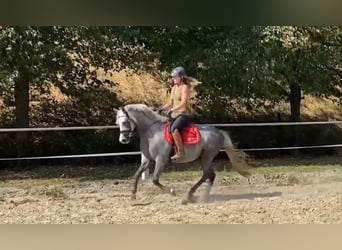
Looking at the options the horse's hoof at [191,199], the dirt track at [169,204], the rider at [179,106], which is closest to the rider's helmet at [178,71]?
the rider at [179,106]

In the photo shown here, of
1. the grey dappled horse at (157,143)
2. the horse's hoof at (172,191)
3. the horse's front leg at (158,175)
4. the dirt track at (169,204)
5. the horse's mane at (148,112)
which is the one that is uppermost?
the horse's mane at (148,112)

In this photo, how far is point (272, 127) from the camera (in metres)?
5.41

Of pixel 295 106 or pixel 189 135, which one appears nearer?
pixel 189 135

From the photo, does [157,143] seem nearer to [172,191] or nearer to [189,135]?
[189,135]

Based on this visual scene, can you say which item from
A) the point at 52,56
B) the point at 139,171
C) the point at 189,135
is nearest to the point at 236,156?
the point at 189,135

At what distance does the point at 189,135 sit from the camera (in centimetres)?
508

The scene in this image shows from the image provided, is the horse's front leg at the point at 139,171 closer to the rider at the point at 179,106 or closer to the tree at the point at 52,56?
the rider at the point at 179,106

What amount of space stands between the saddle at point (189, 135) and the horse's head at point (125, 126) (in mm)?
289

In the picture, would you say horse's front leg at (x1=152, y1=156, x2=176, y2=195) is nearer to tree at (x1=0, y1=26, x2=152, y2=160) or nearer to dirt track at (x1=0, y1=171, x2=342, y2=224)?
dirt track at (x1=0, y1=171, x2=342, y2=224)

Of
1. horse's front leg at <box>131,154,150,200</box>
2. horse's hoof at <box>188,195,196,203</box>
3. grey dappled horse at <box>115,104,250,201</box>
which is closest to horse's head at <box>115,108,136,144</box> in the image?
grey dappled horse at <box>115,104,250,201</box>

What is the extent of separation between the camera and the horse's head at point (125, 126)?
16.8 feet

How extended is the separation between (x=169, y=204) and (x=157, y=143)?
50 cm
